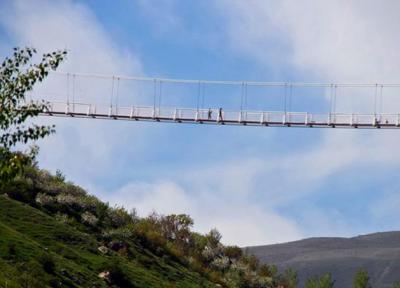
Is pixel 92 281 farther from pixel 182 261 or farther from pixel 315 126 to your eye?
pixel 315 126

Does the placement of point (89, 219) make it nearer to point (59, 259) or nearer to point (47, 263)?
point (59, 259)

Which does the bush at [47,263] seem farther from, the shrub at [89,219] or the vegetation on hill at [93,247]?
the shrub at [89,219]

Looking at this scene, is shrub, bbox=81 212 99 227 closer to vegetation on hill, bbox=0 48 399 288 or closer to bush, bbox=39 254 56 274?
vegetation on hill, bbox=0 48 399 288

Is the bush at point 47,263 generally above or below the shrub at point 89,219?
below

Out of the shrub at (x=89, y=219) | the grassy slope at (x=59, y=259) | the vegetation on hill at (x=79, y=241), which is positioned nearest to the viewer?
the vegetation on hill at (x=79, y=241)

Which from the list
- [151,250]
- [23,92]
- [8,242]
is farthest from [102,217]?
[23,92]

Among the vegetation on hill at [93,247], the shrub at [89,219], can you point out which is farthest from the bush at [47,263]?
the shrub at [89,219]

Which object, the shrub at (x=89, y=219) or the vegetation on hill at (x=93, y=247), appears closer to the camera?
the vegetation on hill at (x=93, y=247)

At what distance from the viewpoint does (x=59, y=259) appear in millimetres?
57406

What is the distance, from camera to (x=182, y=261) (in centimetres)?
8106

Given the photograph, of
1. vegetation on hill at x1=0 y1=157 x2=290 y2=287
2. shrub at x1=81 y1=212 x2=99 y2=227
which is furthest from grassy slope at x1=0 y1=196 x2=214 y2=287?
shrub at x1=81 y1=212 x2=99 y2=227

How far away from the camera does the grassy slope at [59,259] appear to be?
51031 millimetres

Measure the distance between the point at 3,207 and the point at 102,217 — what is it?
48.4 feet

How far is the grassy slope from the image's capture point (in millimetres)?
51031
